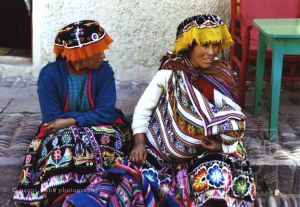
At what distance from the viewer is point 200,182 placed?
327 centimetres

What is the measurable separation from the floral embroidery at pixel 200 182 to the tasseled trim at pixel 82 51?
0.98m

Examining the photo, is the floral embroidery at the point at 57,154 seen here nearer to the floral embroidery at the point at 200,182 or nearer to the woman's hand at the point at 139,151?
the woman's hand at the point at 139,151

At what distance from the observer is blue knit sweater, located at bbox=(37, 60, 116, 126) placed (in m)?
3.64

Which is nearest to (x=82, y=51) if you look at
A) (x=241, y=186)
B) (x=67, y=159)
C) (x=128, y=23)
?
(x=67, y=159)

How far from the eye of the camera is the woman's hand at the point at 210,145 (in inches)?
134

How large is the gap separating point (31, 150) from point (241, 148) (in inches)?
52.6

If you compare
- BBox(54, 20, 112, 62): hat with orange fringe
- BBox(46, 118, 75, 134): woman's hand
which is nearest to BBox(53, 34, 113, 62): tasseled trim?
BBox(54, 20, 112, 62): hat with orange fringe

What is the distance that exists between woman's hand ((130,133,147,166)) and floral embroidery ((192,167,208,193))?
0.36m

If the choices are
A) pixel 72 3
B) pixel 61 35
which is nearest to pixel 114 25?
pixel 72 3

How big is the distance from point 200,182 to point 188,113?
1.47 feet

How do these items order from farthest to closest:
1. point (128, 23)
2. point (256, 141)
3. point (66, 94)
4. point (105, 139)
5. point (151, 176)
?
point (128, 23) < point (256, 141) < point (66, 94) < point (105, 139) < point (151, 176)

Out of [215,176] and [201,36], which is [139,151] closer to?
[215,176]

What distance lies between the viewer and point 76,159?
342cm

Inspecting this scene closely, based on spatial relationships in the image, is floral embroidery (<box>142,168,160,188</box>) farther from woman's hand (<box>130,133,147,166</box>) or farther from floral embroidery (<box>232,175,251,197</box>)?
floral embroidery (<box>232,175,251,197</box>)
